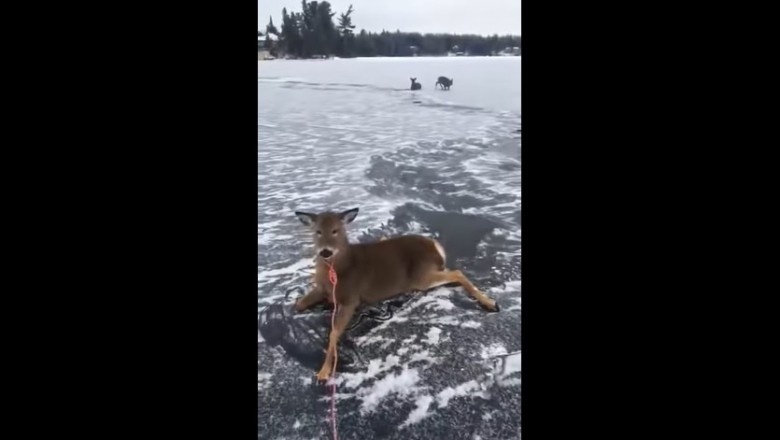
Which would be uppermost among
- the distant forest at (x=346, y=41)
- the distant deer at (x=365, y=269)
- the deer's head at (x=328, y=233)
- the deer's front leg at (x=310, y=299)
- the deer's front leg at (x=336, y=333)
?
the distant forest at (x=346, y=41)

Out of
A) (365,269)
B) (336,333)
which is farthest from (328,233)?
(336,333)

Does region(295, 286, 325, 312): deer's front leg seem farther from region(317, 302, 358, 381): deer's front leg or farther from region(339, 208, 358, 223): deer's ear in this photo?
region(339, 208, 358, 223): deer's ear

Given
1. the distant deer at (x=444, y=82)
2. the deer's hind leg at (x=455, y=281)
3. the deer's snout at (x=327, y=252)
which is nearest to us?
the deer's snout at (x=327, y=252)

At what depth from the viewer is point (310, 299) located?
6.91 ft

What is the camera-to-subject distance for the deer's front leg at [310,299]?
2096 millimetres

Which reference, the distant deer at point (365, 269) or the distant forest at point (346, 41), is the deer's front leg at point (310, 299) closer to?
the distant deer at point (365, 269)

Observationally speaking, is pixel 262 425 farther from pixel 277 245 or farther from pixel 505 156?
pixel 505 156

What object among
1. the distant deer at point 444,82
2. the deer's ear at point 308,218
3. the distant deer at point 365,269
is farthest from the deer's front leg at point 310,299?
the distant deer at point 444,82

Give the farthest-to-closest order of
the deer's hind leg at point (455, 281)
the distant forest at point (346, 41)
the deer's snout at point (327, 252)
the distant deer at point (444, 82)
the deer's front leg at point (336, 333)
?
the distant deer at point (444, 82) < the distant forest at point (346, 41) < the deer's hind leg at point (455, 281) < the deer's snout at point (327, 252) < the deer's front leg at point (336, 333)

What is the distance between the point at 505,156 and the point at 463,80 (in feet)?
2.18

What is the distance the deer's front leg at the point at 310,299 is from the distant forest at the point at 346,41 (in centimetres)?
168

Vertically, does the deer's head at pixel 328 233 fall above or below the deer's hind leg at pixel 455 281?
above

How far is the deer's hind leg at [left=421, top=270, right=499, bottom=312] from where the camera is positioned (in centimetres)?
214

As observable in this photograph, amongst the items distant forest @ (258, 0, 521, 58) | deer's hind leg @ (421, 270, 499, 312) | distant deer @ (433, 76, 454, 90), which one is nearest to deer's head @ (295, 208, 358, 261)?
deer's hind leg @ (421, 270, 499, 312)
